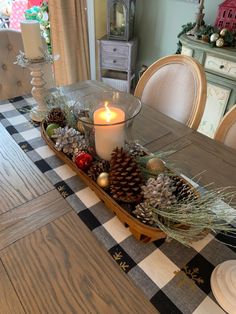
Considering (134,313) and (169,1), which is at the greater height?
(169,1)

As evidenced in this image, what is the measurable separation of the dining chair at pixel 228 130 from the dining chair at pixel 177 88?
11 cm

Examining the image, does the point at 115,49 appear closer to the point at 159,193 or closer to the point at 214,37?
the point at 214,37

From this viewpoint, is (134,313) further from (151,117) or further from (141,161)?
(151,117)

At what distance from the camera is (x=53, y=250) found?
0.55 metres

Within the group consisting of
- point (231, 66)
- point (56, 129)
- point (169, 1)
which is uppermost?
point (169, 1)

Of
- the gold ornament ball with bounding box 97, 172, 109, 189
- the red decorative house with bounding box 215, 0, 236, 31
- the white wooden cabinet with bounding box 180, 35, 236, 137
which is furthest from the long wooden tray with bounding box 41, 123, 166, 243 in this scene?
the red decorative house with bounding box 215, 0, 236, 31

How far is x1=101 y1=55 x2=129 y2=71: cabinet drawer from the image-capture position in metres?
2.45

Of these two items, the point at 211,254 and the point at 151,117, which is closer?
the point at 211,254

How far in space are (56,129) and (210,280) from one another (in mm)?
571

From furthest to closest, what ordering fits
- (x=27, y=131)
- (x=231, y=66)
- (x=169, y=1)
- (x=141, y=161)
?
(x=169, y=1), (x=231, y=66), (x=27, y=131), (x=141, y=161)

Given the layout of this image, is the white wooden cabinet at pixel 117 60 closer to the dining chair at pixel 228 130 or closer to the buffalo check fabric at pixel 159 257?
the dining chair at pixel 228 130

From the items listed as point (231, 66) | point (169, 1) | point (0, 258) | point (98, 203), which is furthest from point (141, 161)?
point (169, 1)

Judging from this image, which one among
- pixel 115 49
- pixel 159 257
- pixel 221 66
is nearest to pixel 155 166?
pixel 159 257

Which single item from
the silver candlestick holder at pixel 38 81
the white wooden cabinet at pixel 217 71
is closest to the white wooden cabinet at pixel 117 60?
the white wooden cabinet at pixel 217 71
